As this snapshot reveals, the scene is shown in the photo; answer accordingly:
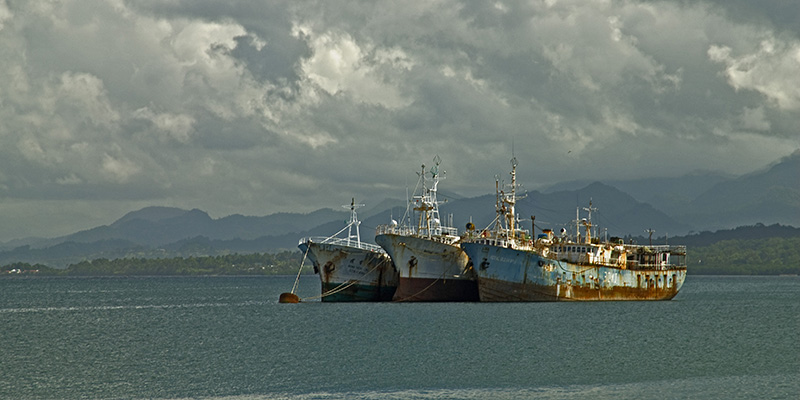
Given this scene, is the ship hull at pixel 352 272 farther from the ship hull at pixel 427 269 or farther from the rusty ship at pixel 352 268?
the ship hull at pixel 427 269

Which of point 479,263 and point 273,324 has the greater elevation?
point 479,263

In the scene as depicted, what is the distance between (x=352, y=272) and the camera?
9588 cm

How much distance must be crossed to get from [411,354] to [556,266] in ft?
113

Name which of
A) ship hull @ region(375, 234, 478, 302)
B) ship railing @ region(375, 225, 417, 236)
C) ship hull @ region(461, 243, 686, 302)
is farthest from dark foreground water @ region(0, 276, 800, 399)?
ship railing @ region(375, 225, 417, 236)

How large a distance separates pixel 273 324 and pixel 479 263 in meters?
19.9

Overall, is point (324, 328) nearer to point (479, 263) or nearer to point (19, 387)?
point (479, 263)

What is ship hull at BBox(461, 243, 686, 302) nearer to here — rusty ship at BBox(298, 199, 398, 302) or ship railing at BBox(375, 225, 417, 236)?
ship railing at BBox(375, 225, 417, 236)

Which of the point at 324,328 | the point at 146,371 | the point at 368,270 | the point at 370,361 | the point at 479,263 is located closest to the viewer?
the point at 146,371

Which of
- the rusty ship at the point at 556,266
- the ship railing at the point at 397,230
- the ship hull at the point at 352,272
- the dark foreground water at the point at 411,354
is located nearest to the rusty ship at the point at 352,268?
the ship hull at the point at 352,272

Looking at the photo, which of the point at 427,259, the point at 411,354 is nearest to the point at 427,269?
the point at 427,259

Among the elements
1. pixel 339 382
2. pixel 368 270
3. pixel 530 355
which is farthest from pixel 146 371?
pixel 368 270

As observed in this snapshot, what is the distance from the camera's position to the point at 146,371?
49.4m

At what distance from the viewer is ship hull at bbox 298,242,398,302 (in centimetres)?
9419

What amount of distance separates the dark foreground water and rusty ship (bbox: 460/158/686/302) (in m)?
2.31
